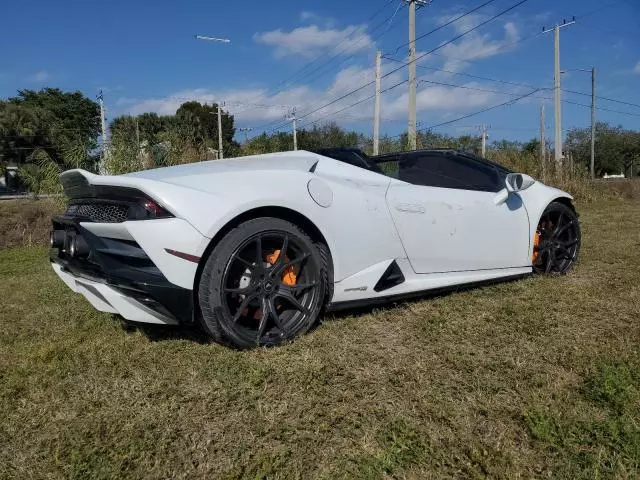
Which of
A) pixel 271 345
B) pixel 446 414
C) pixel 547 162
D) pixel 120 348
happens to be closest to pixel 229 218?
pixel 271 345

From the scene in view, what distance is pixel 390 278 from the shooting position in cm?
313

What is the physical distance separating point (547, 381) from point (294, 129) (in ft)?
143

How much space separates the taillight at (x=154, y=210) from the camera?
244 centimetres

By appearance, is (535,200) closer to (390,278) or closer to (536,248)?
(536,248)

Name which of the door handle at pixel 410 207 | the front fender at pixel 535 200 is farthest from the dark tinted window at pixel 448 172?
the front fender at pixel 535 200

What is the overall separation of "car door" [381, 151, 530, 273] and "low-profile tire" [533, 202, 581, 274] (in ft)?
1.18

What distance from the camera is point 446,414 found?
6.48ft

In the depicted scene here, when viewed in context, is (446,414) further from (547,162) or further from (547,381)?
(547,162)

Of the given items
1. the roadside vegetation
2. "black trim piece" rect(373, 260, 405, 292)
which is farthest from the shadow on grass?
"black trim piece" rect(373, 260, 405, 292)

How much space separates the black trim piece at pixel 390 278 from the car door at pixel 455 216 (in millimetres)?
121

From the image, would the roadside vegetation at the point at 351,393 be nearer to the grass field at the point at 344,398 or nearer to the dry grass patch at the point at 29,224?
the grass field at the point at 344,398

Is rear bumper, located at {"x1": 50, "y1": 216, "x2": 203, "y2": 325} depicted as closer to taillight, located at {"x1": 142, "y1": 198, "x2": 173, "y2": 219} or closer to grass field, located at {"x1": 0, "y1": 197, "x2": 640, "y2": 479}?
taillight, located at {"x1": 142, "y1": 198, "x2": 173, "y2": 219}

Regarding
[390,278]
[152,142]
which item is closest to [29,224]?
[152,142]

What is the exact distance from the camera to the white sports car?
2455 mm
